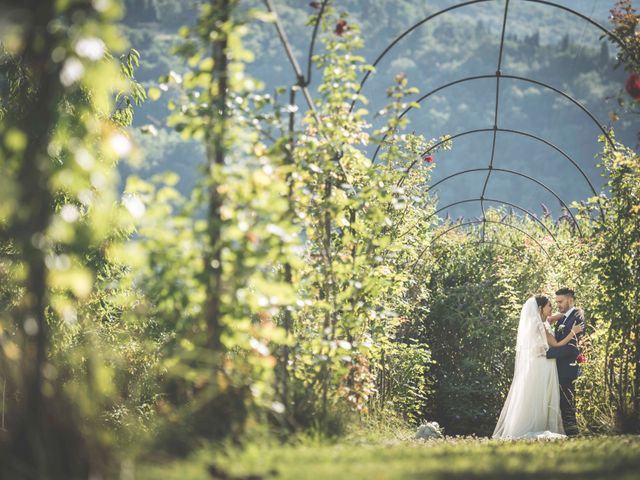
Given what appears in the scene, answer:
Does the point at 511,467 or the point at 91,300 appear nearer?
the point at 511,467

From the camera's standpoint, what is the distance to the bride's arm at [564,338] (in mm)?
7468

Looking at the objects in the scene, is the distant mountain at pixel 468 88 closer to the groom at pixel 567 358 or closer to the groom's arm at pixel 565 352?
the groom at pixel 567 358

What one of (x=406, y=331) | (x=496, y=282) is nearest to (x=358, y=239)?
(x=406, y=331)

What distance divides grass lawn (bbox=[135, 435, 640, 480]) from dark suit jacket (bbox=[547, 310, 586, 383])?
4.26m

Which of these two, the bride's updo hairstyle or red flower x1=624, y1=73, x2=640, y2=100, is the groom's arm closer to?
the bride's updo hairstyle

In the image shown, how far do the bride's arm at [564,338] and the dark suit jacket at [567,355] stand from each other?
Answer: 2.6 inches

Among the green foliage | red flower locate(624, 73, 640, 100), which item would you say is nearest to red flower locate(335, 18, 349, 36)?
red flower locate(624, 73, 640, 100)

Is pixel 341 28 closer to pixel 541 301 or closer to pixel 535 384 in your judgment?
pixel 541 301

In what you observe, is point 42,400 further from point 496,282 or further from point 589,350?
point 496,282

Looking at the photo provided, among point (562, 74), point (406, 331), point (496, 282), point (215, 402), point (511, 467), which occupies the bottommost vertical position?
point (511, 467)

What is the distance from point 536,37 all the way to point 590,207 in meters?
85.7

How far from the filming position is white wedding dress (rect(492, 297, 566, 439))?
7.65 meters

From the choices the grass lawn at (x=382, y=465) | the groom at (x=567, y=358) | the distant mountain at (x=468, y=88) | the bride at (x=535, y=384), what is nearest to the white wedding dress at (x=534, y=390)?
the bride at (x=535, y=384)

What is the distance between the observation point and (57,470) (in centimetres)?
222
